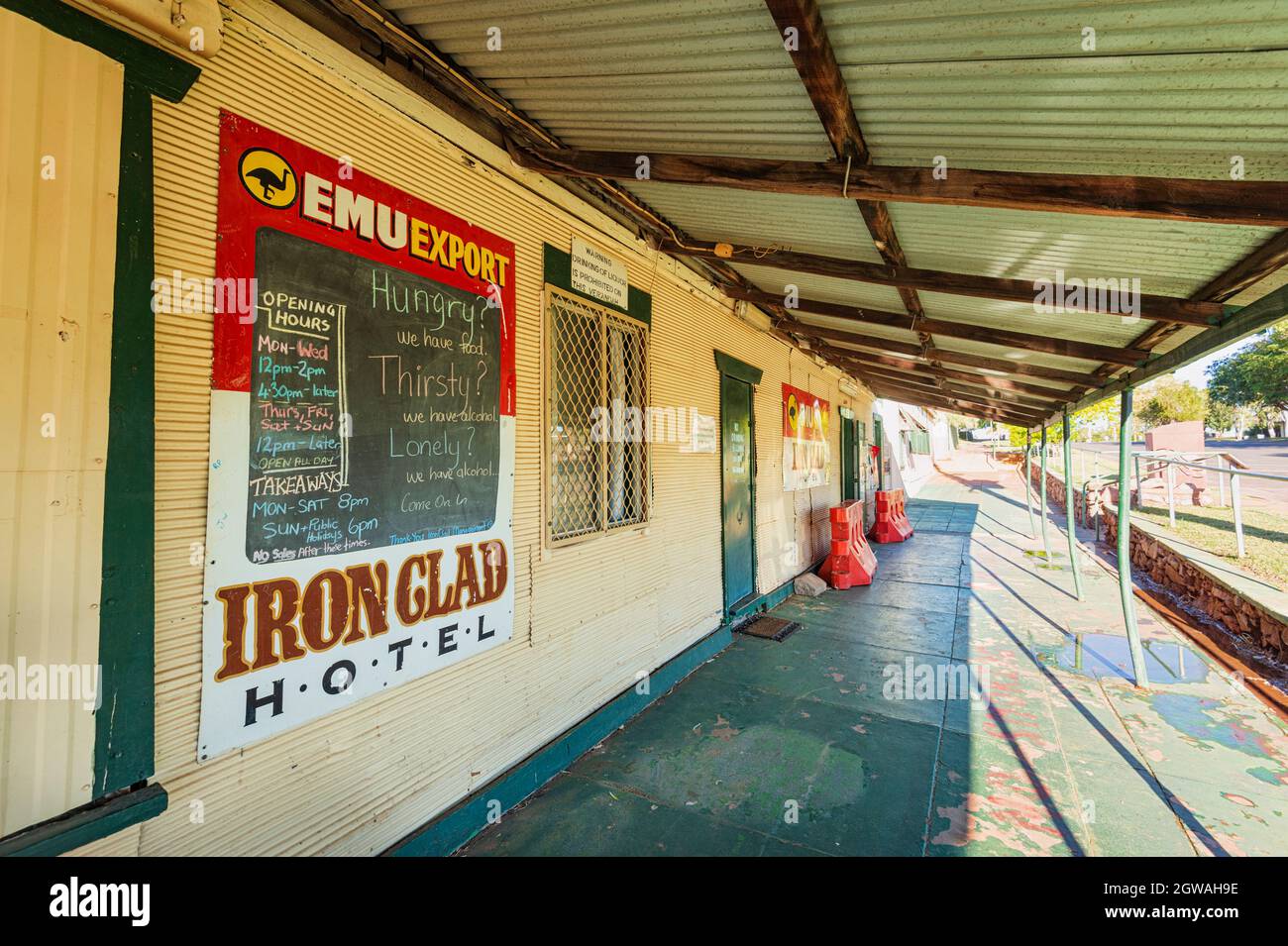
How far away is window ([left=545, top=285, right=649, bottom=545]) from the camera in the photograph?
3646 millimetres

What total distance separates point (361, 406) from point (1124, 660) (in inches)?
270

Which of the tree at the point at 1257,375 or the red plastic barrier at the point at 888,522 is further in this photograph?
the tree at the point at 1257,375

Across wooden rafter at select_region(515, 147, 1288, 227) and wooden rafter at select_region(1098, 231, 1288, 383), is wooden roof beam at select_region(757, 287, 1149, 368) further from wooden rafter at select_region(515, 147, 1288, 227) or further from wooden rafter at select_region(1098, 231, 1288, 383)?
wooden rafter at select_region(515, 147, 1288, 227)

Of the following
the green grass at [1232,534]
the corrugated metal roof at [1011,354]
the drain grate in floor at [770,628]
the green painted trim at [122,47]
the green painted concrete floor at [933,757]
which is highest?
the corrugated metal roof at [1011,354]

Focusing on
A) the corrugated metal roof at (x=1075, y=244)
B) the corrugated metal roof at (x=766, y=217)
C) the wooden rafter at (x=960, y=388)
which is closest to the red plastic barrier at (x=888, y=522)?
the wooden rafter at (x=960, y=388)

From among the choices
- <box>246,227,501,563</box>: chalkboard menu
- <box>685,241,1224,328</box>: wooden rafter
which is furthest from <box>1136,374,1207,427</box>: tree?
<box>246,227,501,563</box>: chalkboard menu

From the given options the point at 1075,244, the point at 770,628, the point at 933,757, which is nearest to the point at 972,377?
the point at 770,628

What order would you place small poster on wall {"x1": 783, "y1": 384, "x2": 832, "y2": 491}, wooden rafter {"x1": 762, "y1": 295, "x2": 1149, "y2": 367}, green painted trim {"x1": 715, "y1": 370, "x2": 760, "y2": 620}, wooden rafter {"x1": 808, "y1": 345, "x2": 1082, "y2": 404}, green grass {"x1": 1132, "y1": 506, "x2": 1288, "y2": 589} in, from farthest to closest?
small poster on wall {"x1": 783, "y1": 384, "x2": 832, "y2": 491}
wooden rafter {"x1": 808, "y1": 345, "x2": 1082, "y2": 404}
green grass {"x1": 1132, "y1": 506, "x2": 1288, "y2": 589}
green painted trim {"x1": 715, "y1": 370, "x2": 760, "y2": 620}
wooden rafter {"x1": 762, "y1": 295, "x2": 1149, "y2": 367}

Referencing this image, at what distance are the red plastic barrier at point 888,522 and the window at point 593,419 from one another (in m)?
9.39

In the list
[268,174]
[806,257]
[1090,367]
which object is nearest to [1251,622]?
[1090,367]

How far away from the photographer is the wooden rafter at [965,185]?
2127 millimetres

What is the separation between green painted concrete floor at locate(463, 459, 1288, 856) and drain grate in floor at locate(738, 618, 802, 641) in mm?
146

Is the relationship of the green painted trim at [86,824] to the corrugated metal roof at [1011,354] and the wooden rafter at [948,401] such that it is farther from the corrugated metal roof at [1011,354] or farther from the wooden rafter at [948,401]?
the wooden rafter at [948,401]

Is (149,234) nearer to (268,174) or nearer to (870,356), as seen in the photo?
(268,174)
